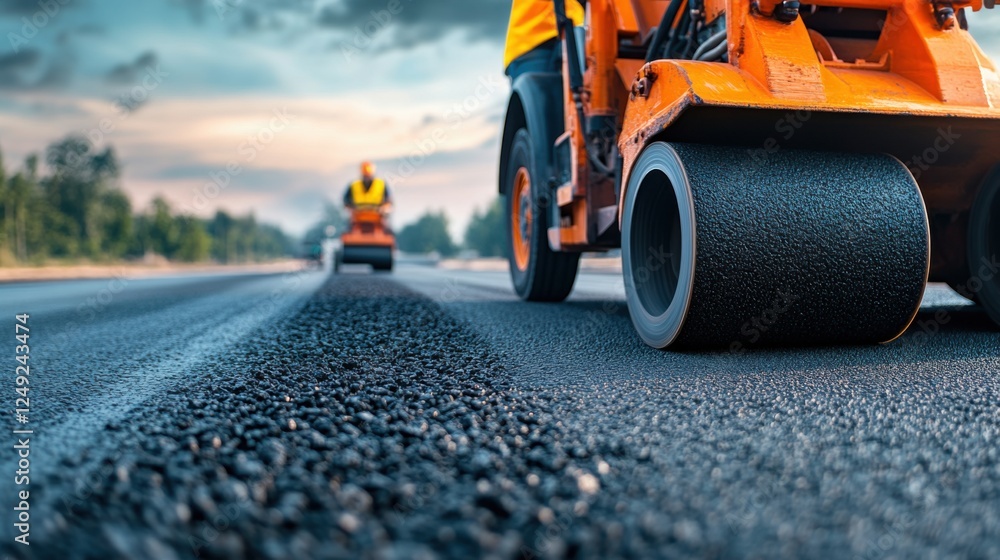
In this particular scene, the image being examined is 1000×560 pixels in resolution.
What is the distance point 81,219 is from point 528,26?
66.3 meters

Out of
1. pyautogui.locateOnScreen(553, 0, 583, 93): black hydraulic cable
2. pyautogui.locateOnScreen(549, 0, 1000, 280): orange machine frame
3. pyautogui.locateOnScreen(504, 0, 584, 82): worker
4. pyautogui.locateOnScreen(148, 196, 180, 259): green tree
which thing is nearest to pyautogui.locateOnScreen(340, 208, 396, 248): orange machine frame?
pyautogui.locateOnScreen(504, 0, 584, 82): worker

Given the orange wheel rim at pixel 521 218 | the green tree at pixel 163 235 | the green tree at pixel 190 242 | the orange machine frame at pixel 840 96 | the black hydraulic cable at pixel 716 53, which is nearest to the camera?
the orange machine frame at pixel 840 96

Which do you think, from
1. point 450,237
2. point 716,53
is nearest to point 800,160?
point 716,53

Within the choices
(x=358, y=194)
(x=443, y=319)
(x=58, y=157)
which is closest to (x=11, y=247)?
(x=58, y=157)

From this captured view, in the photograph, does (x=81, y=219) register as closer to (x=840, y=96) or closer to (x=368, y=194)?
(x=368, y=194)

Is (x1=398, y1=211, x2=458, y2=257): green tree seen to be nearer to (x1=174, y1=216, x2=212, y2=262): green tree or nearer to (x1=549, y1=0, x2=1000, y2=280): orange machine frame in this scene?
(x1=174, y1=216, x2=212, y2=262): green tree

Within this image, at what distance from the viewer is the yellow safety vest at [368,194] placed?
625 inches

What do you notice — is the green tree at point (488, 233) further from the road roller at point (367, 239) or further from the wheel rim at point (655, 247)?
the wheel rim at point (655, 247)

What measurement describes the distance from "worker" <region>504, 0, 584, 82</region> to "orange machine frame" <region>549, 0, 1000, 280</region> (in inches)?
83.8

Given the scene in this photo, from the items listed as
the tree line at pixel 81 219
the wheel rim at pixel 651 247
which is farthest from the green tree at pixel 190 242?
the wheel rim at pixel 651 247

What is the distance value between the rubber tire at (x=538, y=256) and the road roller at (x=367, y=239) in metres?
10.3

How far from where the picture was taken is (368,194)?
52.3ft

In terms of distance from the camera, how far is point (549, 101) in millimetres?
5125

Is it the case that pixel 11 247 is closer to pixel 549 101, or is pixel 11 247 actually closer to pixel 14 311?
pixel 14 311
